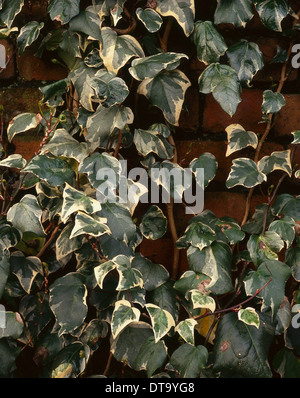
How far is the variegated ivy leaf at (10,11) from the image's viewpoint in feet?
2.68

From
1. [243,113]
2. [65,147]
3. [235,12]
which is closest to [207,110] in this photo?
[243,113]

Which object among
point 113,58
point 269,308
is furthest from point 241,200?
point 113,58

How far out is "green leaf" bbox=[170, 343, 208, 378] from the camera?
731 millimetres

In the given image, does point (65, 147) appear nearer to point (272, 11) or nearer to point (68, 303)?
point (68, 303)

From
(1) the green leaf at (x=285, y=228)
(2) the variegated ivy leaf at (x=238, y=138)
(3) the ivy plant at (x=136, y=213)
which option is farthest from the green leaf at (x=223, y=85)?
(1) the green leaf at (x=285, y=228)

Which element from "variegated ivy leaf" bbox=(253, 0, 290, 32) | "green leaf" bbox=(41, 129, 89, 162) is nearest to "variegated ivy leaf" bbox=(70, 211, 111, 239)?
"green leaf" bbox=(41, 129, 89, 162)

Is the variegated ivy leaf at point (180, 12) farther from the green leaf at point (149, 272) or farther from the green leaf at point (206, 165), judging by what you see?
the green leaf at point (149, 272)

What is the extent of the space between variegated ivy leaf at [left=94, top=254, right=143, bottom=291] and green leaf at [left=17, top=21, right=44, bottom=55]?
0.41 m

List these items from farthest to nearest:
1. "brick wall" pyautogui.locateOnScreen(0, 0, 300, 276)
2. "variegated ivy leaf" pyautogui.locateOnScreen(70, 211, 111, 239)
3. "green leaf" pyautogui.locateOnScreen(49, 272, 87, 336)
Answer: "brick wall" pyautogui.locateOnScreen(0, 0, 300, 276) → "green leaf" pyautogui.locateOnScreen(49, 272, 87, 336) → "variegated ivy leaf" pyautogui.locateOnScreen(70, 211, 111, 239)

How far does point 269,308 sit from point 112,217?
311 mm

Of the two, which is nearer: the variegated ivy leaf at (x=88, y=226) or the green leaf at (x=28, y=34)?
the variegated ivy leaf at (x=88, y=226)

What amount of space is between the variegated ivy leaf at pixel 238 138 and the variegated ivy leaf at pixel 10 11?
1.40ft

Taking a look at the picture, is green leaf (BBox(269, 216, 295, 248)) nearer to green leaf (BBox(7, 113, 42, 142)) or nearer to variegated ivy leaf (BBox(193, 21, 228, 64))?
variegated ivy leaf (BBox(193, 21, 228, 64))

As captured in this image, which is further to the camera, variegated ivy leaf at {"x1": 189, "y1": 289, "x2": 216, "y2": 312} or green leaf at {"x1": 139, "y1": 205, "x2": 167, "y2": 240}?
green leaf at {"x1": 139, "y1": 205, "x2": 167, "y2": 240}
